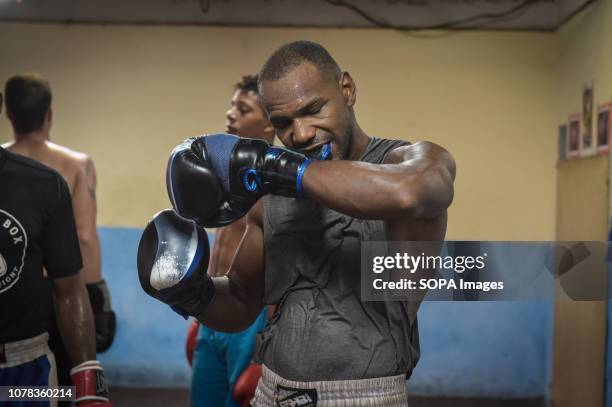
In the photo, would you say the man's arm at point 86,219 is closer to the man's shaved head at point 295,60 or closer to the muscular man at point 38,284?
the muscular man at point 38,284

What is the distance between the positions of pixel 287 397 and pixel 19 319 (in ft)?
1.86

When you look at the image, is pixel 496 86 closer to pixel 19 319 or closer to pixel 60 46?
pixel 60 46

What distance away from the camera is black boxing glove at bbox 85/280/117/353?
6.49 ft

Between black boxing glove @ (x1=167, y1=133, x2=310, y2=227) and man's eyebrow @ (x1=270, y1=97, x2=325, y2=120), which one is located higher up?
man's eyebrow @ (x1=270, y1=97, x2=325, y2=120)

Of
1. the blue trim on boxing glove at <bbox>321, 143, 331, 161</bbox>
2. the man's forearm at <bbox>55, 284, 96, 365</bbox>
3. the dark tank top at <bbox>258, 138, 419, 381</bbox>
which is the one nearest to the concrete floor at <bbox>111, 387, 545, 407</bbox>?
the man's forearm at <bbox>55, 284, 96, 365</bbox>

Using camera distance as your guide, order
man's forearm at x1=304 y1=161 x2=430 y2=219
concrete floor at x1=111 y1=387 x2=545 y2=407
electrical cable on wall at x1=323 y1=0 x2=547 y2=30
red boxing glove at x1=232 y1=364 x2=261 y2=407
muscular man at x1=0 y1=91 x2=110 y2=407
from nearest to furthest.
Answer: man's forearm at x1=304 y1=161 x2=430 y2=219 < muscular man at x1=0 y1=91 x2=110 y2=407 < red boxing glove at x1=232 y1=364 x2=261 y2=407 < electrical cable on wall at x1=323 y1=0 x2=547 y2=30 < concrete floor at x1=111 y1=387 x2=545 y2=407

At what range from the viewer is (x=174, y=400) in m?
3.10

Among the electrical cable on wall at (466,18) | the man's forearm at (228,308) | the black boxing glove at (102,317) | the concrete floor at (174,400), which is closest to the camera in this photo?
the man's forearm at (228,308)

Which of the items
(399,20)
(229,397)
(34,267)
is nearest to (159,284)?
(34,267)

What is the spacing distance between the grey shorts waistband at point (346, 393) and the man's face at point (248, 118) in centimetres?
129

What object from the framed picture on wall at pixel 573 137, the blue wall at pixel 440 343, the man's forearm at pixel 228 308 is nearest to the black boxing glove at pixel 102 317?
the man's forearm at pixel 228 308

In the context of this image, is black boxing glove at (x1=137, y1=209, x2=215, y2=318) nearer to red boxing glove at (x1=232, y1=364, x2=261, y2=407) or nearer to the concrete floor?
red boxing glove at (x1=232, y1=364, x2=261, y2=407)

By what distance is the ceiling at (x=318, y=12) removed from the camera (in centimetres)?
226

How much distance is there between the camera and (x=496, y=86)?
295cm
